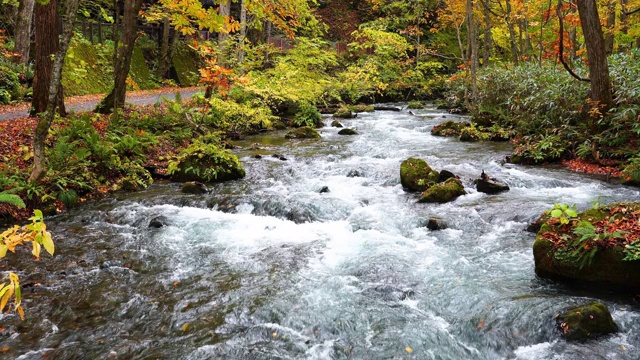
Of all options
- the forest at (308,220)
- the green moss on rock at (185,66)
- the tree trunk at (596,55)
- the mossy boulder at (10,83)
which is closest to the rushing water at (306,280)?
the forest at (308,220)

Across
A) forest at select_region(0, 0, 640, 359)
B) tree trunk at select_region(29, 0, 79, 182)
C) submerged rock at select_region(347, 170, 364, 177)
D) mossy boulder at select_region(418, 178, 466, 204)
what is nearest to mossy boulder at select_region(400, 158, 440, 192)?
forest at select_region(0, 0, 640, 359)

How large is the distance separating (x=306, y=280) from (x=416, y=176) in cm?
501

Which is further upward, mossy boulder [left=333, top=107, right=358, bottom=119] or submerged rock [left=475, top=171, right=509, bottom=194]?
mossy boulder [left=333, top=107, right=358, bottom=119]

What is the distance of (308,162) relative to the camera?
41.5ft

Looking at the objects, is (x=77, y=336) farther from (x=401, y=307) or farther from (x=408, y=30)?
(x=408, y=30)

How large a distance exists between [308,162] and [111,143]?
17.3 ft

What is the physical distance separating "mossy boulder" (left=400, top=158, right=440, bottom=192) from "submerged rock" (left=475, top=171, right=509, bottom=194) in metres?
1.02

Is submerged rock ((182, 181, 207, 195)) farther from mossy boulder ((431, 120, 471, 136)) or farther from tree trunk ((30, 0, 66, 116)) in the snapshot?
mossy boulder ((431, 120, 471, 136))

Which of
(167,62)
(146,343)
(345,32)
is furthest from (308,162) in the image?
(345,32)

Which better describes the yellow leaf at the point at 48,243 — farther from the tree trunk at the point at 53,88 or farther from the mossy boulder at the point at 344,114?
the mossy boulder at the point at 344,114

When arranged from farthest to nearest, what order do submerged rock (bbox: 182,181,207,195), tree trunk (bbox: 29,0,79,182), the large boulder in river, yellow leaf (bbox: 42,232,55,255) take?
submerged rock (bbox: 182,181,207,195)
tree trunk (bbox: 29,0,79,182)
the large boulder in river
yellow leaf (bbox: 42,232,55,255)

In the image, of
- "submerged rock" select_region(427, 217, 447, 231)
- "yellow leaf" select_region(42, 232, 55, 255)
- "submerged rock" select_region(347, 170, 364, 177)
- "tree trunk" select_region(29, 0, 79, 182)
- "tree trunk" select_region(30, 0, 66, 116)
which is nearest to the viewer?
"yellow leaf" select_region(42, 232, 55, 255)

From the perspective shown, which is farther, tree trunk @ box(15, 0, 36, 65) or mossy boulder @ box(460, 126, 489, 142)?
tree trunk @ box(15, 0, 36, 65)

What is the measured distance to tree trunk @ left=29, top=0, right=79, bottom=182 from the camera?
7469mm
